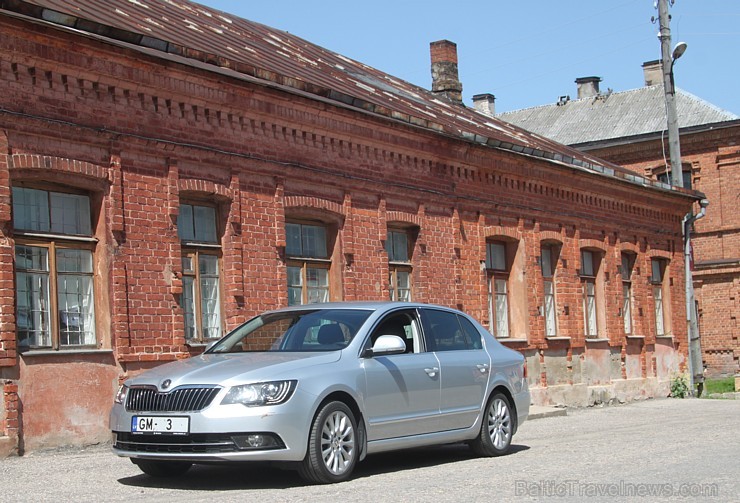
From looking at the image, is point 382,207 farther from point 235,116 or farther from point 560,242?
point 560,242

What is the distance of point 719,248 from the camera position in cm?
4125

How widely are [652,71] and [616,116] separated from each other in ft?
16.5

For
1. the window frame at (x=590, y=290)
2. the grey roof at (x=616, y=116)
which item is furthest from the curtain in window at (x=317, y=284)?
the grey roof at (x=616, y=116)

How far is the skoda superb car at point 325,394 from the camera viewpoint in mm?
8609

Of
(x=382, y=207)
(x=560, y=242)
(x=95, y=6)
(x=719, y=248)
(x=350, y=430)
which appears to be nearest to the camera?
(x=350, y=430)

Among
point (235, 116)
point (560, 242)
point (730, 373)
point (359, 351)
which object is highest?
point (235, 116)

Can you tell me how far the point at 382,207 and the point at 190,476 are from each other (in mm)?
8745

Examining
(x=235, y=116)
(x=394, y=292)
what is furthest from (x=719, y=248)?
(x=235, y=116)

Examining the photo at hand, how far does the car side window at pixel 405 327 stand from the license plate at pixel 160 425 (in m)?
2.34

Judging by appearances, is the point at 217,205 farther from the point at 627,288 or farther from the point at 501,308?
the point at 627,288

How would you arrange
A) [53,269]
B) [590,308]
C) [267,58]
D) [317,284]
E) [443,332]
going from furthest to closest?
1. [590,308]
2. [267,58]
3. [317,284]
4. [53,269]
5. [443,332]

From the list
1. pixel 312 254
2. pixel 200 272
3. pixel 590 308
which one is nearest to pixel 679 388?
pixel 590 308

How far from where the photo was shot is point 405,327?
10.6 metres

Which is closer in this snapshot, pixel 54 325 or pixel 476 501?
pixel 476 501
